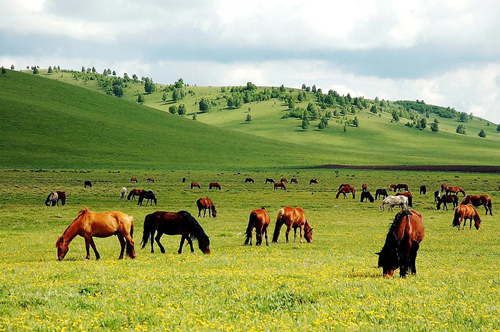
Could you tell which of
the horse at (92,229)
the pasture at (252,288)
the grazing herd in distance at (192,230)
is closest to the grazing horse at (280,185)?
the grazing herd in distance at (192,230)

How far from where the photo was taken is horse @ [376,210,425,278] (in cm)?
1420

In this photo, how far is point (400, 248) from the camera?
1433cm

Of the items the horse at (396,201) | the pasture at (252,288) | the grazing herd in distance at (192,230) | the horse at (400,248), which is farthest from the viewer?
the horse at (396,201)

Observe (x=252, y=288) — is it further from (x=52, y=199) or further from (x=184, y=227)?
(x=52, y=199)

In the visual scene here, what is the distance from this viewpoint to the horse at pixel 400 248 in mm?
14195

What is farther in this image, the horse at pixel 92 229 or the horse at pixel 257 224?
the horse at pixel 257 224

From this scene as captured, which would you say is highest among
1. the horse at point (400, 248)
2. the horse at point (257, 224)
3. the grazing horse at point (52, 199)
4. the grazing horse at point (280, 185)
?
the horse at point (400, 248)

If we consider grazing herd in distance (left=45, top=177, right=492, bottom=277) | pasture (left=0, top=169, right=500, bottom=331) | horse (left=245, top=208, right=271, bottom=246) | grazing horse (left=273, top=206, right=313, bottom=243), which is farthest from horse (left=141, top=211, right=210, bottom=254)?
grazing horse (left=273, top=206, right=313, bottom=243)

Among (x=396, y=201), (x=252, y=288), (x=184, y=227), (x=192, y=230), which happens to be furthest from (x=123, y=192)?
(x=252, y=288)

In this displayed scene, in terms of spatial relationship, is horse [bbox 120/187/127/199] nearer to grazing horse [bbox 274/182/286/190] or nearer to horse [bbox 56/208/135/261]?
grazing horse [bbox 274/182/286/190]

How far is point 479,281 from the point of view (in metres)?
13.6

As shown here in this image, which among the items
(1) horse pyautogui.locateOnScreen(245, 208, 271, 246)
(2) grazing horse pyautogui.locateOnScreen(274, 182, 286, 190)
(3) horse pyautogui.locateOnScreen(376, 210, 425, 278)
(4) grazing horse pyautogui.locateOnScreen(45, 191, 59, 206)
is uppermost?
(3) horse pyautogui.locateOnScreen(376, 210, 425, 278)

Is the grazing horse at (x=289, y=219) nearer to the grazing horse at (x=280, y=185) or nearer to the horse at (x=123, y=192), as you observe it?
the horse at (x=123, y=192)

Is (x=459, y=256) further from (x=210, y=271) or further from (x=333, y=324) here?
(x=333, y=324)
